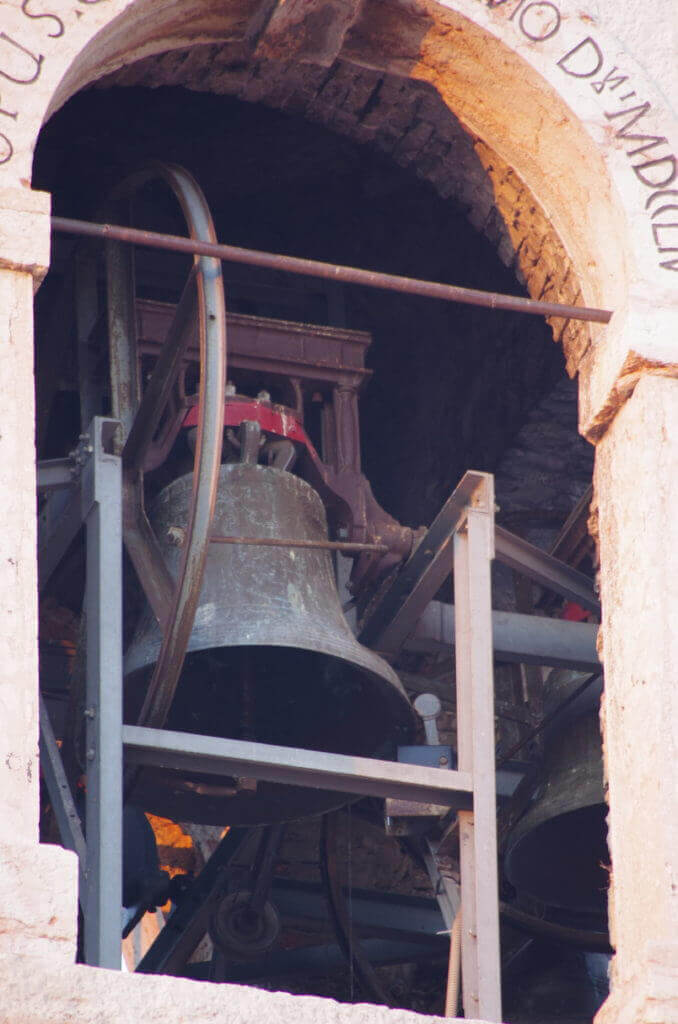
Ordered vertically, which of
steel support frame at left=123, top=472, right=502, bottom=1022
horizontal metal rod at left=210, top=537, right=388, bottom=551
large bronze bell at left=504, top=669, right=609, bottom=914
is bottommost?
steel support frame at left=123, top=472, right=502, bottom=1022

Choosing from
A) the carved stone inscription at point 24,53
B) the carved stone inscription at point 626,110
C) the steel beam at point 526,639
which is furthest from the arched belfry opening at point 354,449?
the carved stone inscription at point 24,53

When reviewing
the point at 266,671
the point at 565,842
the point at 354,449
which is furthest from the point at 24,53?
the point at 565,842

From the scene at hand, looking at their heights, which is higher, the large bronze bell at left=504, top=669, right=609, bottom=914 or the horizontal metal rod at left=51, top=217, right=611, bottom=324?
the horizontal metal rod at left=51, top=217, right=611, bottom=324

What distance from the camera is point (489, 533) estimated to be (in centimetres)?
651

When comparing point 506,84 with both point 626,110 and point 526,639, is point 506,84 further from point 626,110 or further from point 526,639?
point 526,639

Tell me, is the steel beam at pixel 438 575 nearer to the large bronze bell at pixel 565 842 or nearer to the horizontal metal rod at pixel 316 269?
the large bronze bell at pixel 565 842

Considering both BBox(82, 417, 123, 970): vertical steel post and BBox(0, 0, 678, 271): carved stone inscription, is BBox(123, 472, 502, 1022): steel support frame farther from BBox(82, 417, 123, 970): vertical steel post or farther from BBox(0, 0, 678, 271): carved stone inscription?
BBox(0, 0, 678, 271): carved stone inscription

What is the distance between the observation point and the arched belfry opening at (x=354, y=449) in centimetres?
660

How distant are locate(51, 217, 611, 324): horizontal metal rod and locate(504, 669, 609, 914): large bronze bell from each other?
5.38 feet

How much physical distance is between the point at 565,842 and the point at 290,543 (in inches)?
55.0

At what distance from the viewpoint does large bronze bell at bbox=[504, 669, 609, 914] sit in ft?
23.4

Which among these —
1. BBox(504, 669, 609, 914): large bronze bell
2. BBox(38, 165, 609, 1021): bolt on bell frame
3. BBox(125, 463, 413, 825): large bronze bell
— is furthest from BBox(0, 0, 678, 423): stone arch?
BBox(504, 669, 609, 914): large bronze bell

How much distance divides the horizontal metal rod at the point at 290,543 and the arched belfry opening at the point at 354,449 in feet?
0.22

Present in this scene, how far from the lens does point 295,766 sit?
19.2 feet
